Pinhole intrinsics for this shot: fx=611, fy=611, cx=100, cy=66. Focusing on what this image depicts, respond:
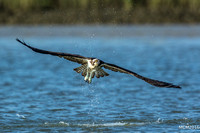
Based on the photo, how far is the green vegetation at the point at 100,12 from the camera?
152 feet

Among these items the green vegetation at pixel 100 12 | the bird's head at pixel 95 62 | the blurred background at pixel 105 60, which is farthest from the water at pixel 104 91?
the green vegetation at pixel 100 12

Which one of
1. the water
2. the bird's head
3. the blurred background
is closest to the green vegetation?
the blurred background

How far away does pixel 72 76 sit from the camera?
21406 mm

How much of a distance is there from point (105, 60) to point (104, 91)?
8.96 meters

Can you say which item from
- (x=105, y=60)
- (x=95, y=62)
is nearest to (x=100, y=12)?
(x=105, y=60)

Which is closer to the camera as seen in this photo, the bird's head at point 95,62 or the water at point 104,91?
the bird's head at point 95,62

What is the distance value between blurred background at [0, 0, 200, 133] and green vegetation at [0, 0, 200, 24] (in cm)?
8

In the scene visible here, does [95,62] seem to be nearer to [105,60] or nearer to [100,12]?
[105,60]

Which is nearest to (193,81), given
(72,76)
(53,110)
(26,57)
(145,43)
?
(72,76)

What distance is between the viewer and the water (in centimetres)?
1256

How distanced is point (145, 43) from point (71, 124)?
23375mm

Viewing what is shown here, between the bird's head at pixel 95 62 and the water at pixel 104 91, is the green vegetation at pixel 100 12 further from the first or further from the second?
the bird's head at pixel 95 62

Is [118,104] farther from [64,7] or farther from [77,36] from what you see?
[64,7]

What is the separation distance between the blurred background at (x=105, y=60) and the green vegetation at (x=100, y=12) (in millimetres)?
78
